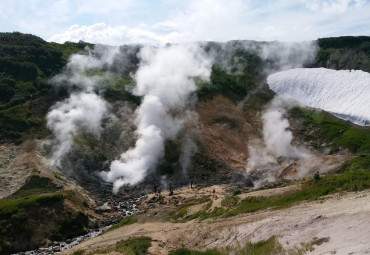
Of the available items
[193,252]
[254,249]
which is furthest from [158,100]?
[254,249]

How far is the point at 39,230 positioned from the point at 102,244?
1388 cm

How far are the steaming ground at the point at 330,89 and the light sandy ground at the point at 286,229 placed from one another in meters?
69.8

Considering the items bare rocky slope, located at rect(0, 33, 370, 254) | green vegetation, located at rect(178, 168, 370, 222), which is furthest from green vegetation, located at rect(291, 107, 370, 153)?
green vegetation, located at rect(178, 168, 370, 222)

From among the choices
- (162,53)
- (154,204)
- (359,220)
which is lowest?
(154,204)

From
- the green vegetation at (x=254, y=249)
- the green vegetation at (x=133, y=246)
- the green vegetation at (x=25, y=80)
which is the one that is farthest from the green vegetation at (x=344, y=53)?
the green vegetation at (x=254, y=249)

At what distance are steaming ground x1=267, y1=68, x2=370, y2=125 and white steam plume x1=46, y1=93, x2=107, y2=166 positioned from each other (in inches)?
2128

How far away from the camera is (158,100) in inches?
3807

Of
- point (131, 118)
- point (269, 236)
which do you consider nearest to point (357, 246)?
point (269, 236)

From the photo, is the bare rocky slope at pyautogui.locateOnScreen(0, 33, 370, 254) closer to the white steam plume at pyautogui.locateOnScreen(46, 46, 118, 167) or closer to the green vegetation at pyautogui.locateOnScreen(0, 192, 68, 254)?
the green vegetation at pyautogui.locateOnScreen(0, 192, 68, 254)

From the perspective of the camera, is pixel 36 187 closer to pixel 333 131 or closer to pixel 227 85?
pixel 333 131

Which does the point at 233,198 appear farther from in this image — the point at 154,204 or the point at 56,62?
the point at 56,62

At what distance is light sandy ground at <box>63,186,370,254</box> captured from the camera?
25.2 meters

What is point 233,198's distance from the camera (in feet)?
160

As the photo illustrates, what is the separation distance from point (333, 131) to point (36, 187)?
218 ft
